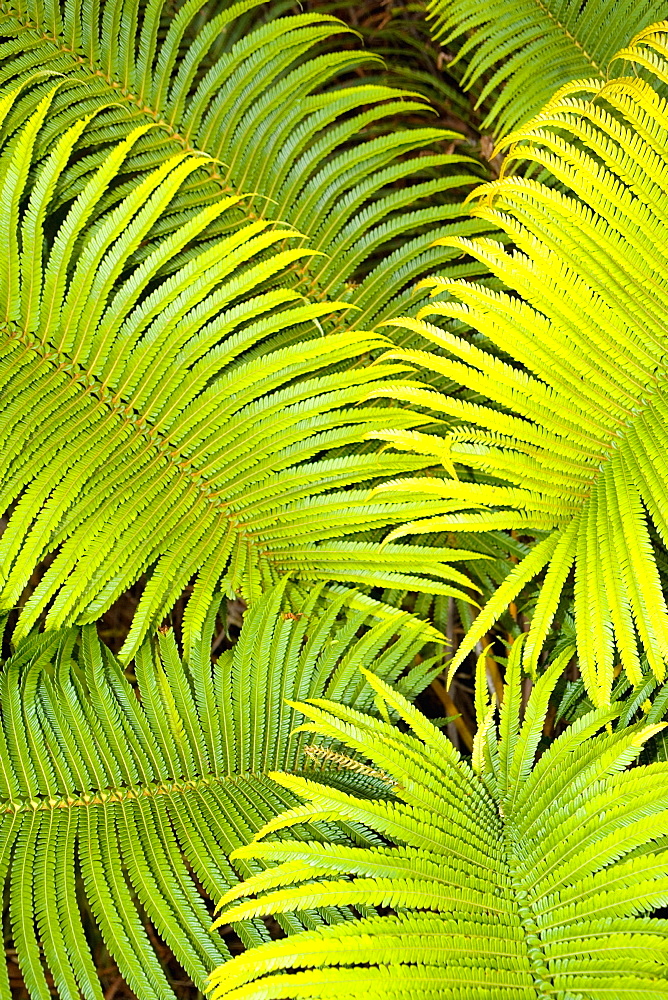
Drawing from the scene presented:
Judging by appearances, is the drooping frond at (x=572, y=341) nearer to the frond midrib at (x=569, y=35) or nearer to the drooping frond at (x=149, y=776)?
the drooping frond at (x=149, y=776)

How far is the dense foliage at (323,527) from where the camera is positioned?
100cm

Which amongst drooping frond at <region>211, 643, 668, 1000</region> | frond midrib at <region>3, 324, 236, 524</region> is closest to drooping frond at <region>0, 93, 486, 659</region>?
frond midrib at <region>3, 324, 236, 524</region>

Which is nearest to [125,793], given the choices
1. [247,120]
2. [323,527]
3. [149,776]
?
[149,776]

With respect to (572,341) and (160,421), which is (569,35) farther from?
(160,421)

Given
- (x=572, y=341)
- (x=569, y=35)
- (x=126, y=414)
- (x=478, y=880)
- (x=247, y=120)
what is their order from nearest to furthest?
(x=478, y=880), (x=572, y=341), (x=126, y=414), (x=247, y=120), (x=569, y=35)

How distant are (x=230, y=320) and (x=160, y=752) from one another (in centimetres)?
77

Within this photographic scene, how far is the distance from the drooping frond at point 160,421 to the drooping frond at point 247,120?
0.22m

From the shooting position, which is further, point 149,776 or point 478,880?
point 149,776

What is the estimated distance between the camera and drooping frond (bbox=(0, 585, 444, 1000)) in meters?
1.16

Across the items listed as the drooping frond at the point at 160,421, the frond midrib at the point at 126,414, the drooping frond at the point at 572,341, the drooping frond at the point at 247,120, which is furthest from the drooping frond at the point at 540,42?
the frond midrib at the point at 126,414

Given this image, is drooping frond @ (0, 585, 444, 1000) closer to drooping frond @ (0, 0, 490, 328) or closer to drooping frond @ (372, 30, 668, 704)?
drooping frond @ (372, 30, 668, 704)

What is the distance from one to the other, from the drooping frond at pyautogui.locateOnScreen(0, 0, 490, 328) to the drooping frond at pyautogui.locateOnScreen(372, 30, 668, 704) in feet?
1.34

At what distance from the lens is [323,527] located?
4.91 ft

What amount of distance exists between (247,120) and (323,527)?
2.93ft
